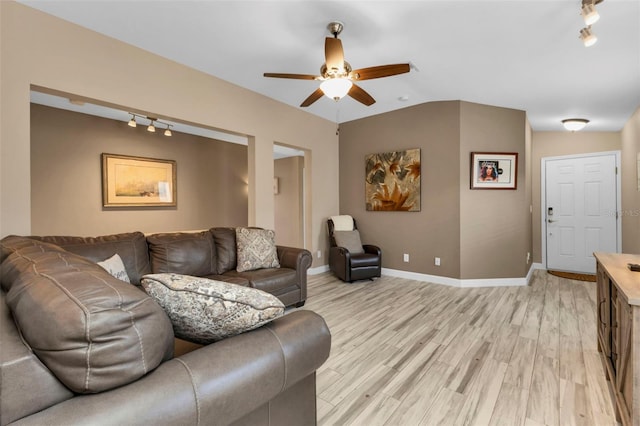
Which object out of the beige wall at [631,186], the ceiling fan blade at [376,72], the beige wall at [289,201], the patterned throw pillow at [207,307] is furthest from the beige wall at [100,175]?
the beige wall at [631,186]

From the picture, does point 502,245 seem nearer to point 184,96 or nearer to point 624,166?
point 624,166

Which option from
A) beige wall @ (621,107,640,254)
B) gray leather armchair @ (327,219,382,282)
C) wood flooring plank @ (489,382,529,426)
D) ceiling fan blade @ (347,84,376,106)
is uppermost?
ceiling fan blade @ (347,84,376,106)

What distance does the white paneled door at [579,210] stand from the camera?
4.74m

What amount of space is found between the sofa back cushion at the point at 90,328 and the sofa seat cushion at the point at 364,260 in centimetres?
361

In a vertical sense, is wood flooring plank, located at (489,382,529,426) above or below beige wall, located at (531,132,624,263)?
below

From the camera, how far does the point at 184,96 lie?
3.25 metres

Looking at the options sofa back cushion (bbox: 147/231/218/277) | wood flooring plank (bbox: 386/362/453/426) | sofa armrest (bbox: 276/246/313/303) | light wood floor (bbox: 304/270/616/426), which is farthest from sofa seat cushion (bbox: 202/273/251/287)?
wood flooring plank (bbox: 386/362/453/426)

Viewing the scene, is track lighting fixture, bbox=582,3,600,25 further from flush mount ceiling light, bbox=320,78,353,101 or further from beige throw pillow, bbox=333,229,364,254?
beige throw pillow, bbox=333,229,364,254

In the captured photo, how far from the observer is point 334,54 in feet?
7.67

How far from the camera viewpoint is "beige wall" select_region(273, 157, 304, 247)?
6.27m

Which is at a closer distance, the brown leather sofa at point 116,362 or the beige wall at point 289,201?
the brown leather sofa at point 116,362

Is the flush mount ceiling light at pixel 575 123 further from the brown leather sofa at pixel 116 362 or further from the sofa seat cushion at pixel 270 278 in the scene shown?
the brown leather sofa at pixel 116 362

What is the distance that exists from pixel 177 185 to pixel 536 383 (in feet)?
17.5

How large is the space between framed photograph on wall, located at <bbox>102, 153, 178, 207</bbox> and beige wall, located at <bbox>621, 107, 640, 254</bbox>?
677cm
